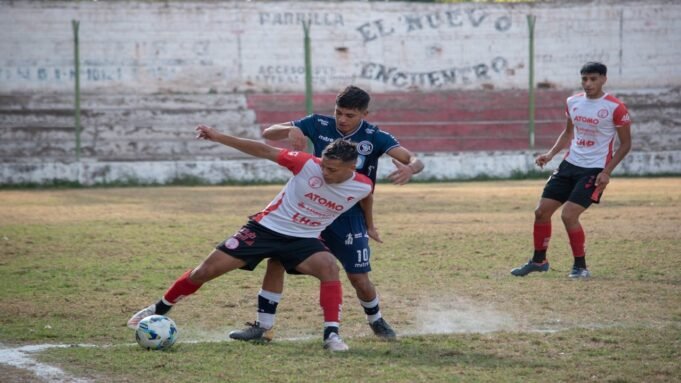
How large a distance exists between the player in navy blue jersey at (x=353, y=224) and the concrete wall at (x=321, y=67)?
19.0 m

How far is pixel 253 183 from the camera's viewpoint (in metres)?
23.9

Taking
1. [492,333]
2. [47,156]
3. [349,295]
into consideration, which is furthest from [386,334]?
[47,156]

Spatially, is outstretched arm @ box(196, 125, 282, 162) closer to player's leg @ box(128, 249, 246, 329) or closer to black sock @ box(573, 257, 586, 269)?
player's leg @ box(128, 249, 246, 329)

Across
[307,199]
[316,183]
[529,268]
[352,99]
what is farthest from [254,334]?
[529,268]

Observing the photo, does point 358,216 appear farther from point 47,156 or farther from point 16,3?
point 16,3

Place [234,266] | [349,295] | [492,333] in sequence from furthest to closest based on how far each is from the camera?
[349,295] < [492,333] < [234,266]

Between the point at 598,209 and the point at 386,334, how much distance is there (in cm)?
1035

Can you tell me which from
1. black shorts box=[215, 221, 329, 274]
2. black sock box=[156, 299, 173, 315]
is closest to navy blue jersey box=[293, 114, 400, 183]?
black shorts box=[215, 221, 329, 274]

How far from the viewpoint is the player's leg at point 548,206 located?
35.1 ft

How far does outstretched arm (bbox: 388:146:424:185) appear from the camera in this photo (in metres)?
7.30

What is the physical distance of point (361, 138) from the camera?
7746 millimetres

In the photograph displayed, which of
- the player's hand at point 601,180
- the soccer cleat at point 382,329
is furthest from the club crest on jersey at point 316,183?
the player's hand at point 601,180

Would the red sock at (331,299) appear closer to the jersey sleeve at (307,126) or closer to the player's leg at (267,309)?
the player's leg at (267,309)

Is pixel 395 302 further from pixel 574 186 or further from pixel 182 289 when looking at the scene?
pixel 574 186
